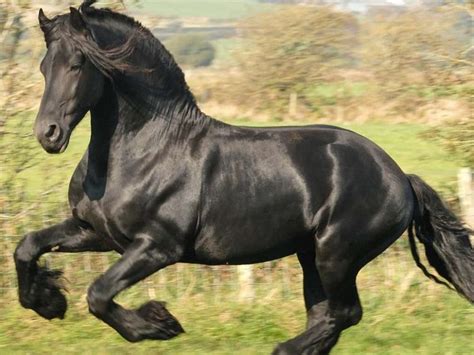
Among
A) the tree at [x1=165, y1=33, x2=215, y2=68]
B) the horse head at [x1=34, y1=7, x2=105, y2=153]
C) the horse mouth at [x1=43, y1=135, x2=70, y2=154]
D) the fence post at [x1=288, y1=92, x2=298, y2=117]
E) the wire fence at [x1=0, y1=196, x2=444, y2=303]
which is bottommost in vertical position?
the fence post at [x1=288, y1=92, x2=298, y2=117]

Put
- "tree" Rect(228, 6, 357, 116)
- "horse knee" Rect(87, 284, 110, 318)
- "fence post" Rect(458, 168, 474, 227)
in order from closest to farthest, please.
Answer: "horse knee" Rect(87, 284, 110, 318) < "fence post" Rect(458, 168, 474, 227) < "tree" Rect(228, 6, 357, 116)

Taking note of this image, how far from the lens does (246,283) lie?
304 inches

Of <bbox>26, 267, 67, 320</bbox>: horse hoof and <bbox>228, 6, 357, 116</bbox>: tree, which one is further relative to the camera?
<bbox>228, 6, 357, 116</bbox>: tree

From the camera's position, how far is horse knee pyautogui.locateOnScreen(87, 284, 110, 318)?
504cm

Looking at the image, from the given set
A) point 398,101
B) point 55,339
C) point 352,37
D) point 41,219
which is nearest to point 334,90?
point 352,37

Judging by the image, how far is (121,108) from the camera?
5.27m

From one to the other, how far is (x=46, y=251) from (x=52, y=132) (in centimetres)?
93

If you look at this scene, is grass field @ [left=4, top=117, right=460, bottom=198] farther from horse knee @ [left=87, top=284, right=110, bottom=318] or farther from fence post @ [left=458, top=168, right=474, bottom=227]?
horse knee @ [left=87, top=284, right=110, bottom=318]

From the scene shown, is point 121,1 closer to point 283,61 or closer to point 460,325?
point 460,325

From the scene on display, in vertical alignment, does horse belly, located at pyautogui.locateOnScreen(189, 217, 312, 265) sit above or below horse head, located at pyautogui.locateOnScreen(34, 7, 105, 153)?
below

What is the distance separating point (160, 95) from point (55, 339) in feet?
6.75

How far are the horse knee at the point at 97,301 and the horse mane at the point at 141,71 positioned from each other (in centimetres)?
104

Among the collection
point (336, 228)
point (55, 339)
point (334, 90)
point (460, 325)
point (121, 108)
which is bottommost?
point (334, 90)

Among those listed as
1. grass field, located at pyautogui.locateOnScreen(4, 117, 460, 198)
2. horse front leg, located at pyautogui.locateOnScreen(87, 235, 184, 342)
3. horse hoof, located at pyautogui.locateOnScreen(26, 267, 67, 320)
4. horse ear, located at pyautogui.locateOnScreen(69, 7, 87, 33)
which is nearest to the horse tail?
horse front leg, located at pyautogui.locateOnScreen(87, 235, 184, 342)
